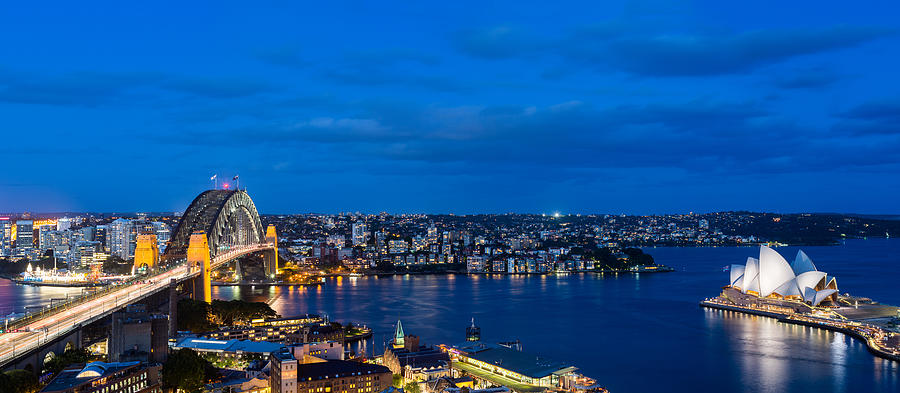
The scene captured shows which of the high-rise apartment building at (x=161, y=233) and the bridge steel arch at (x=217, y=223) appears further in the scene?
the high-rise apartment building at (x=161, y=233)

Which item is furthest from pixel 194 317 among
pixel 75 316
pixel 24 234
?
pixel 24 234

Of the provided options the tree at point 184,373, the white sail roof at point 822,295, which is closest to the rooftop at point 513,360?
the tree at point 184,373

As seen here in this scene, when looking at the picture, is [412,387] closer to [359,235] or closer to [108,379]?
[108,379]

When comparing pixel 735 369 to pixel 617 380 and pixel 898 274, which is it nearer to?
pixel 617 380

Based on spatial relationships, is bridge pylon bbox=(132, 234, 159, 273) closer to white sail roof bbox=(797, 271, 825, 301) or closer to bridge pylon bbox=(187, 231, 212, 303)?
bridge pylon bbox=(187, 231, 212, 303)

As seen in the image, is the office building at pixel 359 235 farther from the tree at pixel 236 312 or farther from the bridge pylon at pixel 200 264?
the tree at pixel 236 312

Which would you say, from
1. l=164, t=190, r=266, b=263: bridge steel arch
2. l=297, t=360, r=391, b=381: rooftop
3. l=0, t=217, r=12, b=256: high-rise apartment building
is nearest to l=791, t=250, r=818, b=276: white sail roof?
l=297, t=360, r=391, b=381: rooftop
